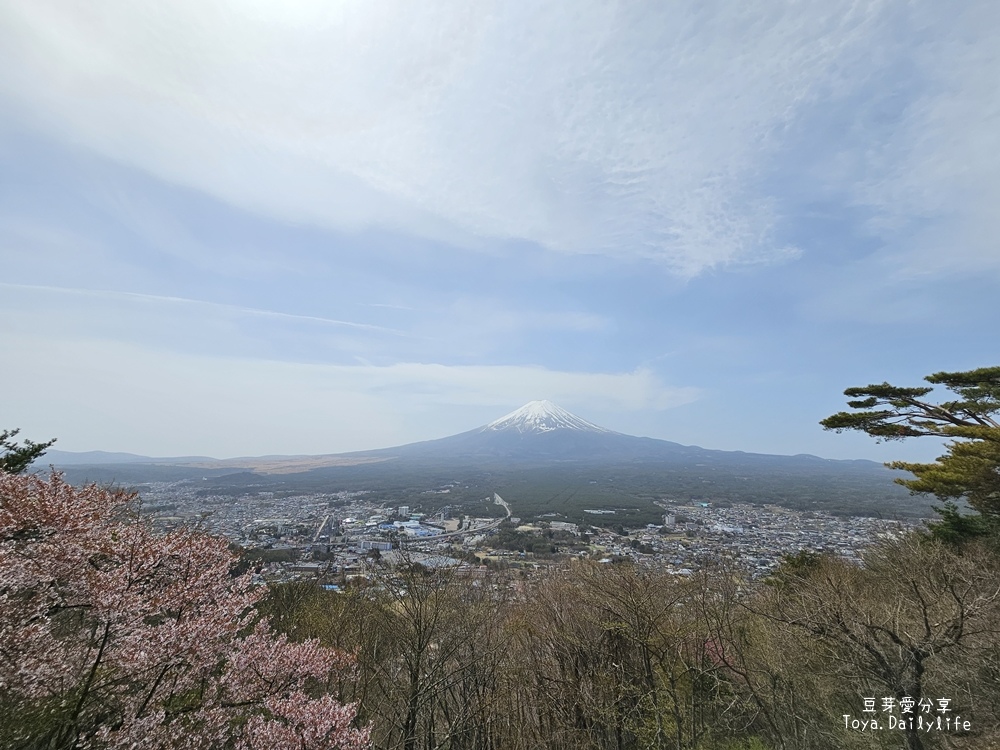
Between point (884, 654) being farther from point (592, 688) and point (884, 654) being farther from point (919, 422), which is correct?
point (919, 422)

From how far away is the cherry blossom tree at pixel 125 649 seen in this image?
10.1 ft

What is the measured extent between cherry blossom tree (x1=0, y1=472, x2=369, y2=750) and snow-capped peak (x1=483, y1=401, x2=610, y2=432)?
15827 centimetres

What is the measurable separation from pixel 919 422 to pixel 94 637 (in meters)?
16.1

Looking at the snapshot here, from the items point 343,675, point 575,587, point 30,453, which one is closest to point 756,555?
point 575,587

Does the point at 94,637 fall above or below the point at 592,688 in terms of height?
above

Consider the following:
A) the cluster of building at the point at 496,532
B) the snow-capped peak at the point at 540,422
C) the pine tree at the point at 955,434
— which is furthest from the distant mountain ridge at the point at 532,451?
the pine tree at the point at 955,434

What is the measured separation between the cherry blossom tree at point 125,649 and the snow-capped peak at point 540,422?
519 feet

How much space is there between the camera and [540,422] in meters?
170

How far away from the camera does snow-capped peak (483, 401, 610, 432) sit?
16412 centimetres

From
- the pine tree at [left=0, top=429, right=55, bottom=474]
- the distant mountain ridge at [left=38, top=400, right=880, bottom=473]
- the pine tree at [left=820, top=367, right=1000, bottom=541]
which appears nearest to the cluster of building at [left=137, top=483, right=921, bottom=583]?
the pine tree at [left=820, top=367, right=1000, bottom=541]

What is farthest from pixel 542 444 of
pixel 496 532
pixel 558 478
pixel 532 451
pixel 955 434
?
pixel 955 434

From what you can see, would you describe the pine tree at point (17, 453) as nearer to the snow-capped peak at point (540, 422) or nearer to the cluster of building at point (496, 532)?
the cluster of building at point (496, 532)

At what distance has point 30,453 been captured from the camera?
28.4 ft

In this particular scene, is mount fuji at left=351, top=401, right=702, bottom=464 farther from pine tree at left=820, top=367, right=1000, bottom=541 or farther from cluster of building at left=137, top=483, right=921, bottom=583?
pine tree at left=820, top=367, right=1000, bottom=541
